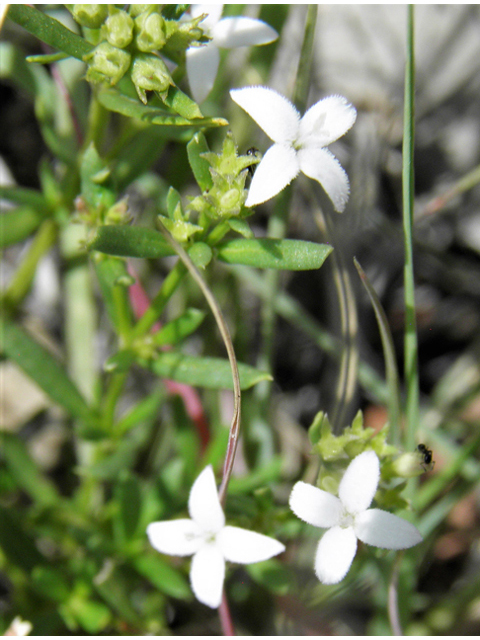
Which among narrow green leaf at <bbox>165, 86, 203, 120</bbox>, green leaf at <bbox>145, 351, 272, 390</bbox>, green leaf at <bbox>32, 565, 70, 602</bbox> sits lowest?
green leaf at <bbox>32, 565, 70, 602</bbox>

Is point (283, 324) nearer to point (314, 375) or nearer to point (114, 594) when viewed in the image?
point (314, 375)

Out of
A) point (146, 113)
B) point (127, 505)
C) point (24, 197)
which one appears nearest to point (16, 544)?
point (127, 505)

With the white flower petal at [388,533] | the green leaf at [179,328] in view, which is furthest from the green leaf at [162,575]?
the white flower petal at [388,533]

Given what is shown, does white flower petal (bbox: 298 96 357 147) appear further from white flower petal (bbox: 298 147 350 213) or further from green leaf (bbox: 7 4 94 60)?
green leaf (bbox: 7 4 94 60)

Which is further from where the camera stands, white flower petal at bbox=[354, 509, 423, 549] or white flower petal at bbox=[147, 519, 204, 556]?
white flower petal at bbox=[147, 519, 204, 556]

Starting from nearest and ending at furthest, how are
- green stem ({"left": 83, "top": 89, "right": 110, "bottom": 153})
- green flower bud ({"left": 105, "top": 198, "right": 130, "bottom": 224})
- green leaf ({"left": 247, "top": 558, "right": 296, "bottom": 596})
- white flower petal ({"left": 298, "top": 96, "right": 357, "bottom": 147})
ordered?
white flower petal ({"left": 298, "top": 96, "right": 357, "bottom": 147}), green flower bud ({"left": 105, "top": 198, "right": 130, "bottom": 224}), green stem ({"left": 83, "top": 89, "right": 110, "bottom": 153}), green leaf ({"left": 247, "top": 558, "right": 296, "bottom": 596})

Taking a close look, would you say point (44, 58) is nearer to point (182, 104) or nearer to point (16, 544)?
point (182, 104)

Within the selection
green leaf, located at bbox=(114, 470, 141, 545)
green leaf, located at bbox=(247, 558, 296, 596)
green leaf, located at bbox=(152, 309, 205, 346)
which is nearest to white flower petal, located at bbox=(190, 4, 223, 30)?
green leaf, located at bbox=(152, 309, 205, 346)

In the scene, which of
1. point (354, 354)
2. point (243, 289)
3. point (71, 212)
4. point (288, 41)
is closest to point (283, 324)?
point (243, 289)
